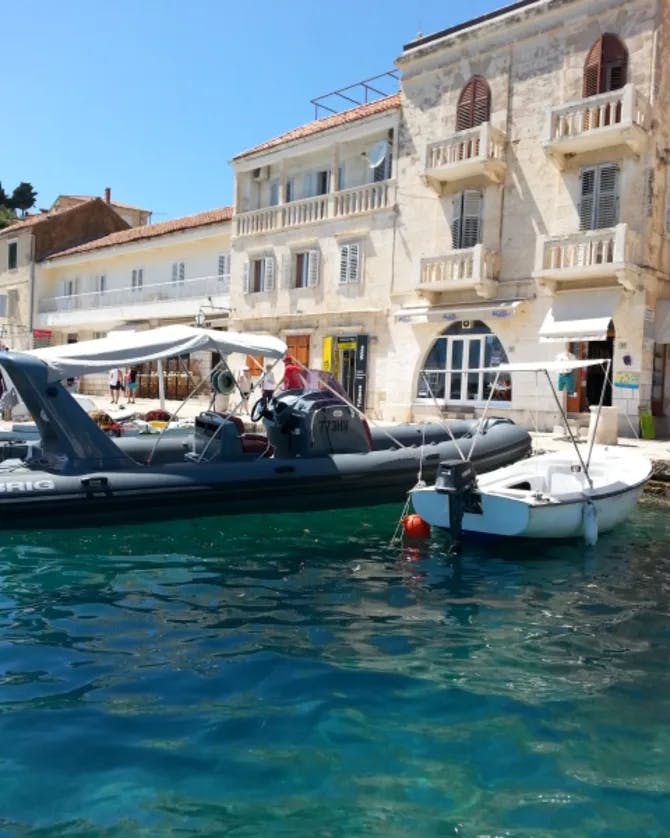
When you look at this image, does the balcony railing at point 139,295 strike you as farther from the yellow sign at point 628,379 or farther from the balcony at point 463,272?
the yellow sign at point 628,379

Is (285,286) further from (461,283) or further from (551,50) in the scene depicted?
(551,50)

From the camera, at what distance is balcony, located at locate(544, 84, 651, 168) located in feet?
54.3

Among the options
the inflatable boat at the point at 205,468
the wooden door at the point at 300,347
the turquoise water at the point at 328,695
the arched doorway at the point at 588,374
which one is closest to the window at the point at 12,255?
the wooden door at the point at 300,347

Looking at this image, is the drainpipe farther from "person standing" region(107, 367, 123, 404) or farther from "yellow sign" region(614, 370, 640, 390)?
"yellow sign" region(614, 370, 640, 390)

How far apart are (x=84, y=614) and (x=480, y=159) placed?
15950mm

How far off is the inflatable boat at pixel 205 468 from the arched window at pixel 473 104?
491 inches

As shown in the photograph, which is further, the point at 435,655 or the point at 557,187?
the point at 557,187

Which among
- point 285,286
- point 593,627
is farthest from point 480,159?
point 593,627

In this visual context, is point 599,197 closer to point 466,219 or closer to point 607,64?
point 607,64

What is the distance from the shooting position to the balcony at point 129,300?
29.1 m

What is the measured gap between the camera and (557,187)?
18344 millimetres

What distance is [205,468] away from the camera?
8812 mm

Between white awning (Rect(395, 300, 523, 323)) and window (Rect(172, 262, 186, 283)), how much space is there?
12.5 metres

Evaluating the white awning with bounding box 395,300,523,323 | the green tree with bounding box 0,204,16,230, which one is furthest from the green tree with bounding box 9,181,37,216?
the white awning with bounding box 395,300,523,323
